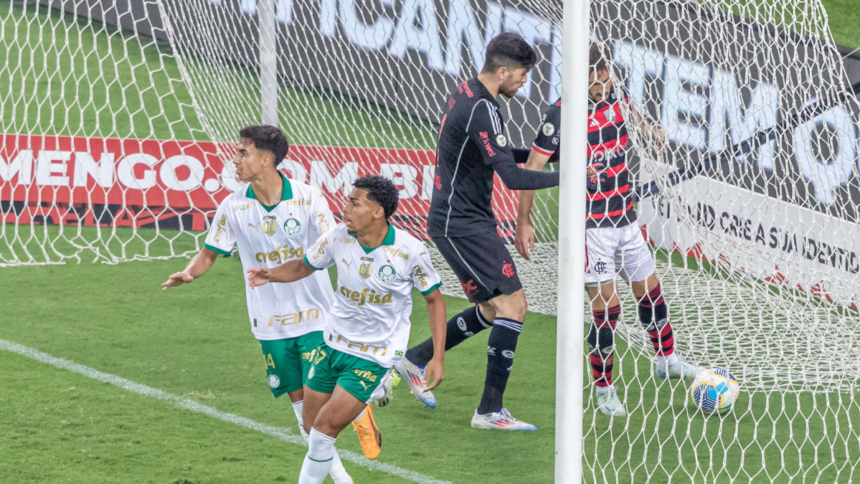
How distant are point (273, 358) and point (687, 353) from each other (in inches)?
103

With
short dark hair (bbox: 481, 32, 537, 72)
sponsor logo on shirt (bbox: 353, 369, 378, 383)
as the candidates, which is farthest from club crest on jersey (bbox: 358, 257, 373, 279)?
short dark hair (bbox: 481, 32, 537, 72)

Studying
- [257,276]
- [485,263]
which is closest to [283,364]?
[257,276]

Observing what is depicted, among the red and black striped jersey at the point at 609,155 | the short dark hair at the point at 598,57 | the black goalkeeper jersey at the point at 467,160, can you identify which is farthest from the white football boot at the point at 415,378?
the short dark hair at the point at 598,57

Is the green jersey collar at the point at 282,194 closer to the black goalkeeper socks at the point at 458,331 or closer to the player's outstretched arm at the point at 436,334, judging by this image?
the player's outstretched arm at the point at 436,334

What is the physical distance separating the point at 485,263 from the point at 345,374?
1.10m

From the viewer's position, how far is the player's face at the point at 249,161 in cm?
412

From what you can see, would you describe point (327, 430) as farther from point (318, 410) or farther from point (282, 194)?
point (282, 194)

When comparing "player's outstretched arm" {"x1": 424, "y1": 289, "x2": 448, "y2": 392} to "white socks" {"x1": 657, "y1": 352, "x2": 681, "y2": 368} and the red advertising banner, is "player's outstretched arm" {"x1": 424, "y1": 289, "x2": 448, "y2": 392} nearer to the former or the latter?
"white socks" {"x1": 657, "y1": 352, "x2": 681, "y2": 368}

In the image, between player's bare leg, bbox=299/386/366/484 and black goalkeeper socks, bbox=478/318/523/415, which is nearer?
player's bare leg, bbox=299/386/366/484

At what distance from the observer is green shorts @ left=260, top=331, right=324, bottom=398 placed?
4.16 meters

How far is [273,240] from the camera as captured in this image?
4168 mm

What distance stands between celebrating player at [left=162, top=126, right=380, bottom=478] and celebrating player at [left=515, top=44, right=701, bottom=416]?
1.03m

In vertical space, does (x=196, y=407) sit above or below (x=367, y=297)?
below

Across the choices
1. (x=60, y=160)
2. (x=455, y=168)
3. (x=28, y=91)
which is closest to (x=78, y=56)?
(x=28, y=91)
